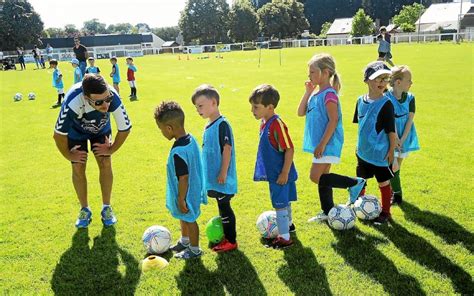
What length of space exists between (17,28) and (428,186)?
81.4m

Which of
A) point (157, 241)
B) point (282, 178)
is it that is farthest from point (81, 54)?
point (282, 178)

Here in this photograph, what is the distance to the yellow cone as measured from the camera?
4.25 metres

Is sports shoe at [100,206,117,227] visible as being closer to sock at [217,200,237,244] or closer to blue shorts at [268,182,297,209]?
sock at [217,200,237,244]

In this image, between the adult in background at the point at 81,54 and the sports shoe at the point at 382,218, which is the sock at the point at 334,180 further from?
the adult in background at the point at 81,54

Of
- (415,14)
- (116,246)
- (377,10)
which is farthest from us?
(377,10)

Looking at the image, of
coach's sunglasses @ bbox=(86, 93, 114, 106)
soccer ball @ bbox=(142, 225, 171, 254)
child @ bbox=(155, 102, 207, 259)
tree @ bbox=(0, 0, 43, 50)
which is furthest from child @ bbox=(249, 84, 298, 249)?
tree @ bbox=(0, 0, 43, 50)

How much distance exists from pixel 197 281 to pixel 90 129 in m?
2.29

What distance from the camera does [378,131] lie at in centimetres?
475

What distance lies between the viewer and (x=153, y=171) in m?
7.62

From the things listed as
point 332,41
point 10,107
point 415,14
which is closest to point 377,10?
point 415,14

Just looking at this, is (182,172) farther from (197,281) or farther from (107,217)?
(107,217)

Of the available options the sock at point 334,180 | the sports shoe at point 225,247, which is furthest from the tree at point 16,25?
the sock at point 334,180

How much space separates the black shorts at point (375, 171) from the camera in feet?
16.0

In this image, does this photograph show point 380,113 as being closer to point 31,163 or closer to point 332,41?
point 31,163
